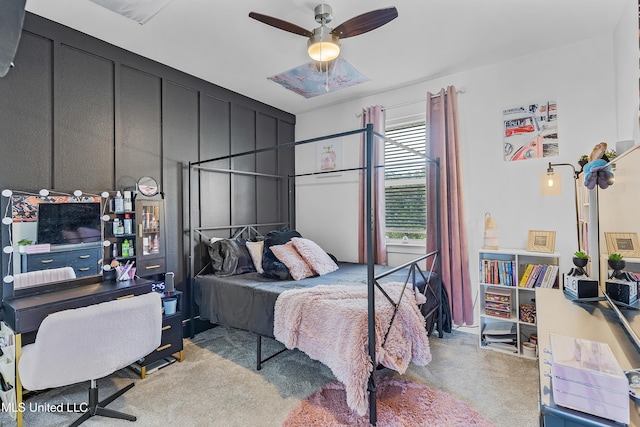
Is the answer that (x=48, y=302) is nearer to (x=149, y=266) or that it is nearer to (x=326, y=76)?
(x=149, y=266)

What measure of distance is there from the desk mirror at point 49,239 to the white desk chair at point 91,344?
2.24ft

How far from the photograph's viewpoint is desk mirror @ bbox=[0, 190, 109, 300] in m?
2.09

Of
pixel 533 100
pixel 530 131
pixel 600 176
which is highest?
pixel 533 100

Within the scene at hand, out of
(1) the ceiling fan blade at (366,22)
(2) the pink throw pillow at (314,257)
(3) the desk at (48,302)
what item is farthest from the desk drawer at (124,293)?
(1) the ceiling fan blade at (366,22)

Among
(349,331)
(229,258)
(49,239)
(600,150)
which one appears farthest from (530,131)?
(49,239)

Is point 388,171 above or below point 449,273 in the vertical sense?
above

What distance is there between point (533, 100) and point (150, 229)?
3.70 metres

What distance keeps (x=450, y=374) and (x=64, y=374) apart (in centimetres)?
251

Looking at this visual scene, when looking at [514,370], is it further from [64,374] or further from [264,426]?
[64,374]

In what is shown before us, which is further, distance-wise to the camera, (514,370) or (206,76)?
(206,76)

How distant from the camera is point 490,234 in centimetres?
288

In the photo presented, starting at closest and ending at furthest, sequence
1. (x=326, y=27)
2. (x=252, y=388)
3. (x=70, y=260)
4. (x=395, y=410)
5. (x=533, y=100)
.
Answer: (x=395, y=410) < (x=326, y=27) < (x=252, y=388) < (x=70, y=260) < (x=533, y=100)

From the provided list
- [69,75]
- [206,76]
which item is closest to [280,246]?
[206,76]

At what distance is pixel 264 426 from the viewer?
71.0 inches
